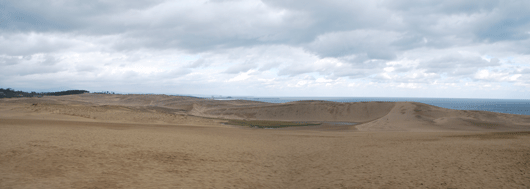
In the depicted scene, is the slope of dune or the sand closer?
the sand

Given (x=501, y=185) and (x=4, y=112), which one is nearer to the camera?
(x=501, y=185)

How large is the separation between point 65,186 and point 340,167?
9.27 m

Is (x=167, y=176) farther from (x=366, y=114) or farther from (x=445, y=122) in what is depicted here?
(x=366, y=114)

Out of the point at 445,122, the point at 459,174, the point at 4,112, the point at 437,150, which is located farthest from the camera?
the point at 445,122

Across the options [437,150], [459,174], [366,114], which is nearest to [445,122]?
[366,114]

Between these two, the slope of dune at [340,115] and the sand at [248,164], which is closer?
the sand at [248,164]

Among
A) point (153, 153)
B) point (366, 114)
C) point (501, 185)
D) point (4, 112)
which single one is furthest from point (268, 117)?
point (501, 185)

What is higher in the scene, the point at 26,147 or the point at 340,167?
the point at 26,147

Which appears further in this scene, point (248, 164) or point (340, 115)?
point (340, 115)

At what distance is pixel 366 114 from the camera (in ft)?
156

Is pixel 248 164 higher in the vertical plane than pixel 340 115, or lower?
lower

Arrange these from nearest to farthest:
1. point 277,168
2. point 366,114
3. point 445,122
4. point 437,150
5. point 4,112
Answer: point 277,168 < point 437,150 < point 4,112 < point 445,122 < point 366,114

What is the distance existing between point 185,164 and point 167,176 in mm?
1823

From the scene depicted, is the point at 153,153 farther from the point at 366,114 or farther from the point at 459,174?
the point at 366,114
